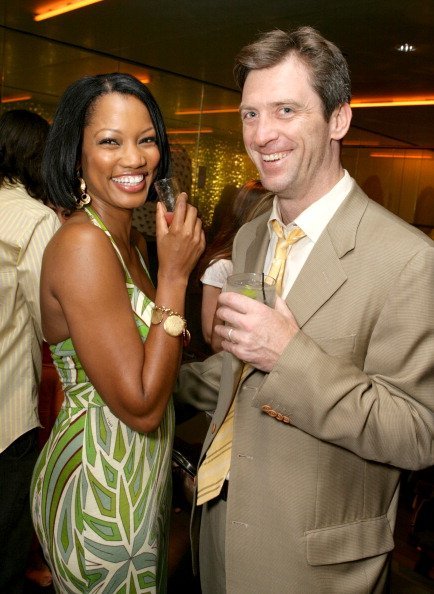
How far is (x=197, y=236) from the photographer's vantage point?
153 cm

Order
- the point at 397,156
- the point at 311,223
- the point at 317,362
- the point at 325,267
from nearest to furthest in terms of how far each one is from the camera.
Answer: the point at 317,362 → the point at 325,267 → the point at 311,223 → the point at 397,156

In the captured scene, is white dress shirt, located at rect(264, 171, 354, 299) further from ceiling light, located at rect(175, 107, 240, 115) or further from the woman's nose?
ceiling light, located at rect(175, 107, 240, 115)

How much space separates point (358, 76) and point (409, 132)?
426cm

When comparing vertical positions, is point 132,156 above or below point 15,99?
below

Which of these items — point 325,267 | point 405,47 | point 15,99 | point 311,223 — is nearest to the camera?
point 325,267

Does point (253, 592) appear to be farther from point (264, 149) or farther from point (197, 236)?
Answer: point (264, 149)

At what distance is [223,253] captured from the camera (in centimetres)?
346

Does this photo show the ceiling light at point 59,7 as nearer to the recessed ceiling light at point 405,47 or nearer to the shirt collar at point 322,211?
the recessed ceiling light at point 405,47

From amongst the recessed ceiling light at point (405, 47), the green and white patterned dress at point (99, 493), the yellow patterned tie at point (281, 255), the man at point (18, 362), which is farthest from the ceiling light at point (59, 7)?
the yellow patterned tie at point (281, 255)

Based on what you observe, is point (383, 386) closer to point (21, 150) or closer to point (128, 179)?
point (128, 179)

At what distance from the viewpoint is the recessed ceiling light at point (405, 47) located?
5.56m

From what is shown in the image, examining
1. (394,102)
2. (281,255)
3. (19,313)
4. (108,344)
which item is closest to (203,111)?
(394,102)

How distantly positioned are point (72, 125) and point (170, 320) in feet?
2.03

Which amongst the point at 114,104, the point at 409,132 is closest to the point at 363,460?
the point at 114,104
